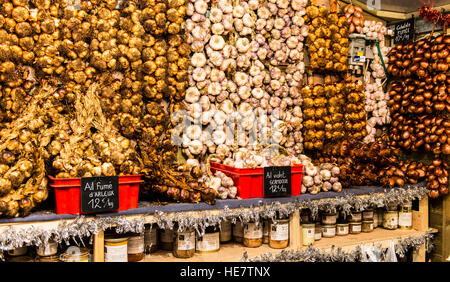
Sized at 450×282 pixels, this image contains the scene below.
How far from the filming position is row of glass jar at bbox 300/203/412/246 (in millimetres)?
2807

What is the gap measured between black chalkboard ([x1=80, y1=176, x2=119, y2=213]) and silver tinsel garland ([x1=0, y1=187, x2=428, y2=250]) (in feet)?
0.19

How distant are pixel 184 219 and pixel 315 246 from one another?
1.03 m

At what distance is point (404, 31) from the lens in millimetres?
3883

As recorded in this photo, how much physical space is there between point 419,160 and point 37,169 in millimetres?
3184

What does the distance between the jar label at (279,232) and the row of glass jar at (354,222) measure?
0.19 metres

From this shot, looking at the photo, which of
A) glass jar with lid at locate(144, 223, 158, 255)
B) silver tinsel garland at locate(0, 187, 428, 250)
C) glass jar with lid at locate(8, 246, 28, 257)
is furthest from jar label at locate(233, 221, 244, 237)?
glass jar with lid at locate(8, 246, 28, 257)

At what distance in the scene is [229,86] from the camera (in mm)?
3076

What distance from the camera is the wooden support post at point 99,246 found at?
2100 millimetres

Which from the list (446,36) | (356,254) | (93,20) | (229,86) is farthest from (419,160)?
(93,20)

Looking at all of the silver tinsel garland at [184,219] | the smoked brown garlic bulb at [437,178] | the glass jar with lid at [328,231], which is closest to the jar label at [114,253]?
the silver tinsel garland at [184,219]

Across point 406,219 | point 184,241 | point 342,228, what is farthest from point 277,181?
point 406,219
